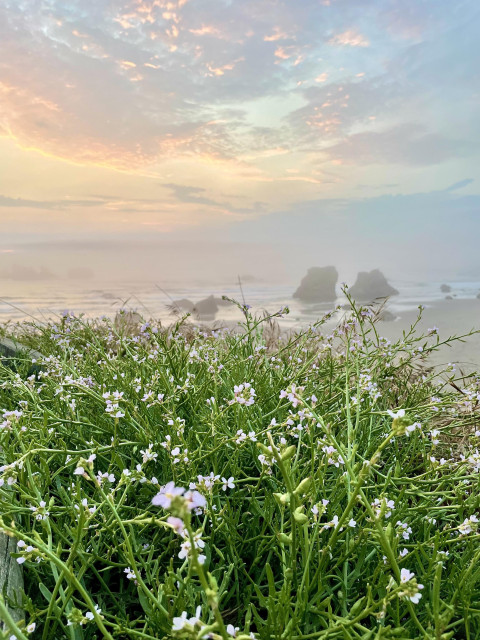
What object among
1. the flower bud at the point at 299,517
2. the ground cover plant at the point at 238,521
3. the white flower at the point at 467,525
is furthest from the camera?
the white flower at the point at 467,525

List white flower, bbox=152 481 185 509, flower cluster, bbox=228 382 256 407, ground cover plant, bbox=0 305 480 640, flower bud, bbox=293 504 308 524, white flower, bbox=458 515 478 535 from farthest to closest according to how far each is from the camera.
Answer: flower cluster, bbox=228 382 256 407
white flower, bbox=458 515 478 535
ground cover plant, bbox=0 305 480 640
flower bud, bbox=293 504 308 524
white flower, bbox=152 481 185 509

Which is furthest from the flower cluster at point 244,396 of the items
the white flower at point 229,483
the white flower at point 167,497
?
the white flower at point 167,497

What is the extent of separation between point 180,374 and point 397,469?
1.47 meters

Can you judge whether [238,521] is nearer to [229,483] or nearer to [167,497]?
[229,483]

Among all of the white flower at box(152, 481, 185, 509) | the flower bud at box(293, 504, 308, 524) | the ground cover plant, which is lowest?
the ground cover plant

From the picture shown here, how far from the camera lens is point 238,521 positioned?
6.57ft

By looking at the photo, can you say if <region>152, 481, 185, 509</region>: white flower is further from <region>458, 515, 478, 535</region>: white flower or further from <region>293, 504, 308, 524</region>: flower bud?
<region>458, 515, 478, 535</region>: white flower

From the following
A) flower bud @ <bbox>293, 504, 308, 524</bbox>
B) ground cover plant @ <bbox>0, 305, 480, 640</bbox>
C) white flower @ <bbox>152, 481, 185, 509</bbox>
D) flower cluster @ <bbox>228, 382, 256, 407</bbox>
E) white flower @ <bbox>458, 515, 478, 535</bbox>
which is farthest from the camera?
flower cluster @ <bbox>228, 382, 256, 407</bbox>

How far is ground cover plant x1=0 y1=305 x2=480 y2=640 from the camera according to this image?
1106 millimetres

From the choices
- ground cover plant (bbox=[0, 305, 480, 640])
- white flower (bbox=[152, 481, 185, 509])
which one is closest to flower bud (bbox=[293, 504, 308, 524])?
ground cover plant (bbox=[0, 305, 480, 640])

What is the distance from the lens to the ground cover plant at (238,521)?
3.63 feet

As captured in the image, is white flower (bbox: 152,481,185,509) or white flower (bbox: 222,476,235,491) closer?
white flower (bbox: 152,481,185,509)

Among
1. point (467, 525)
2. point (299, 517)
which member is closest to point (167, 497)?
point (299, 517)

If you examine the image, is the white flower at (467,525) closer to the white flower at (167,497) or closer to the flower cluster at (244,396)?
the flower cluster at (244,396)
